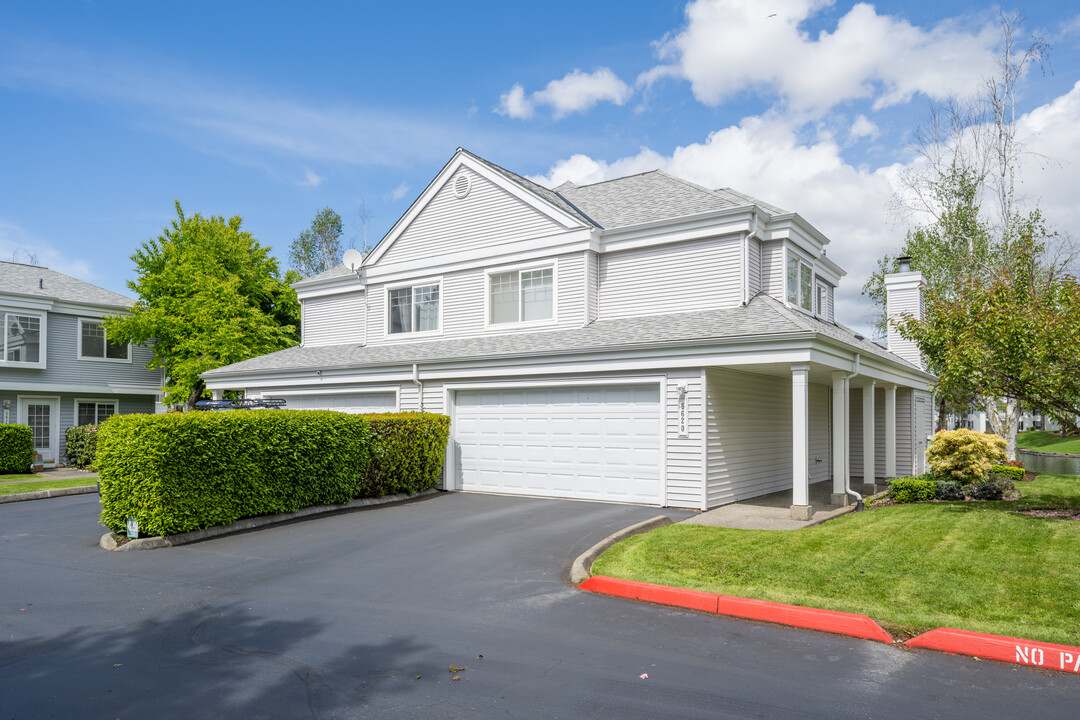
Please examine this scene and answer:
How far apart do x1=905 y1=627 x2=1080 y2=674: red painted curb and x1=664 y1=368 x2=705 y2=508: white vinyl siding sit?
7.22 meters

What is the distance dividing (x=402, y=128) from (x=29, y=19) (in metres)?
10.2

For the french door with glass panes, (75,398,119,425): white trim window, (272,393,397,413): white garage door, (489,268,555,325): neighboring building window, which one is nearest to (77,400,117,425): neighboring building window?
(75,398,119,425): white trim window

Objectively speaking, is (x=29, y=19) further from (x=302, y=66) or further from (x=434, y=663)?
(x=434, y=663)

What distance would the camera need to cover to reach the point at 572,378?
49.4 feet

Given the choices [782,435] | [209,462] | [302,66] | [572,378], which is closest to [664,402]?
[572,378]

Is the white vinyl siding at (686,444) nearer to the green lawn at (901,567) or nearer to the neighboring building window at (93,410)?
the green lawn at (901,567)

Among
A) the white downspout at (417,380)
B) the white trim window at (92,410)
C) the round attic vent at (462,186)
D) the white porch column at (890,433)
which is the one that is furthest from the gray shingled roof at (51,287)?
the white porch column at (890,433)

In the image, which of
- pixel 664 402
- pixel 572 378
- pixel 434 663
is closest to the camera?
pixel 434 663

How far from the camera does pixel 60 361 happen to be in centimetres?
2759

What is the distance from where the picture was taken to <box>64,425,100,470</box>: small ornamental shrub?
24875 millimetres

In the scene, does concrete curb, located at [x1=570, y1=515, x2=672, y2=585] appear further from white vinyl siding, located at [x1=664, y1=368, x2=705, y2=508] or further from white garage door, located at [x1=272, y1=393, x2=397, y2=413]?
white garage door, located at [x1=272, y1=393, x2=397, y2=413]

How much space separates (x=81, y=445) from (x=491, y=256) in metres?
18.1

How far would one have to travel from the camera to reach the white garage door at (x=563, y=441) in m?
14.2

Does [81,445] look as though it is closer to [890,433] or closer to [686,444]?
[686,444]
